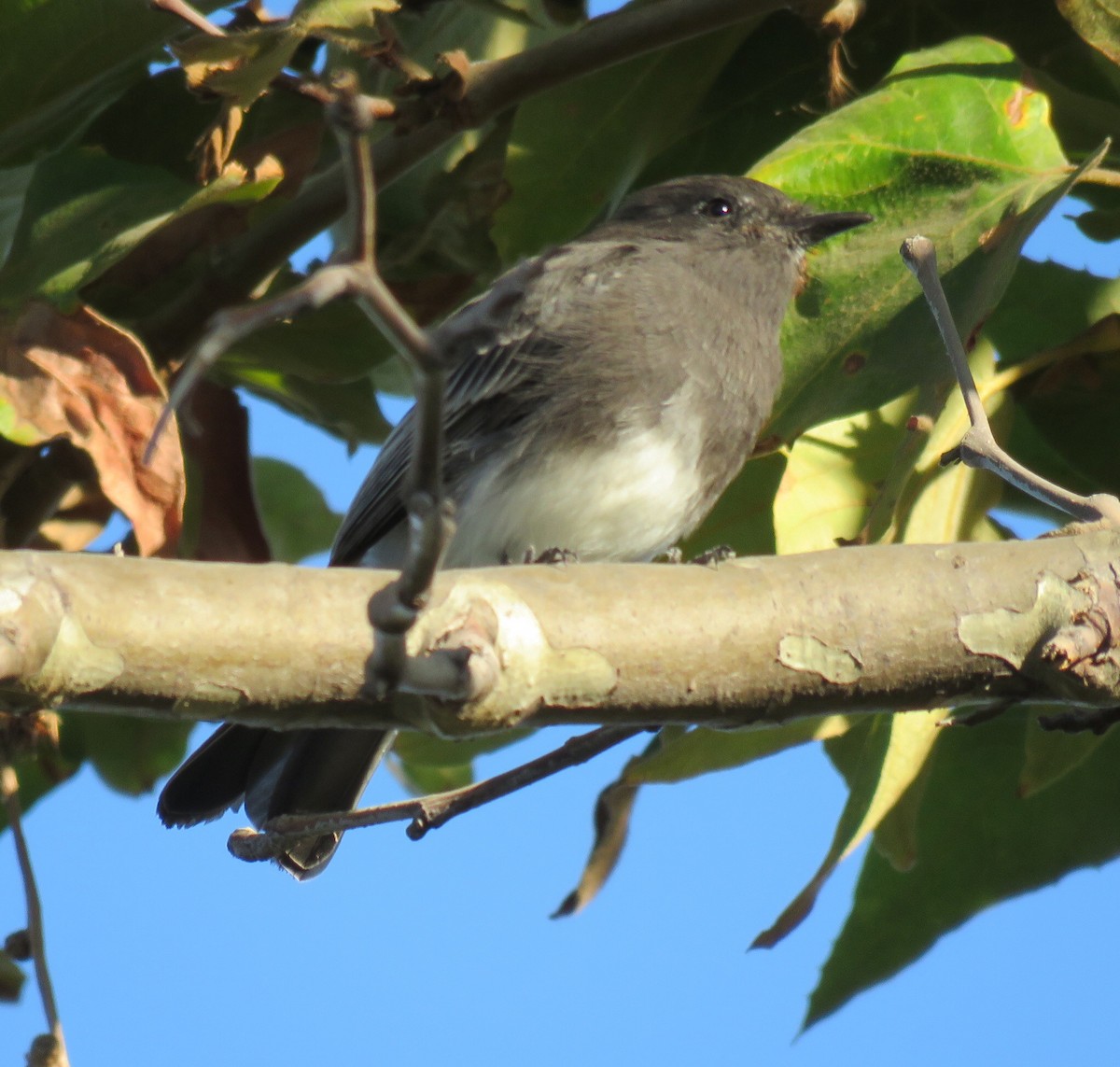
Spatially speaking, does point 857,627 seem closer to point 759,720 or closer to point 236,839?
point 759,720

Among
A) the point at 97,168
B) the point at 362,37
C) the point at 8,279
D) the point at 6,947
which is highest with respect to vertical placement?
the point at 362,37

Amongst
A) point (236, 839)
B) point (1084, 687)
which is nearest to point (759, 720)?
point (1084, 687)

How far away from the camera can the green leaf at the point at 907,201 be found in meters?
2.37

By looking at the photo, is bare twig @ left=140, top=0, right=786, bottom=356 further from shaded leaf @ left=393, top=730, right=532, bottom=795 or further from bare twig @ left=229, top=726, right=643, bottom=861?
bare twig @ left=229, top=726, right=643, bottom=861

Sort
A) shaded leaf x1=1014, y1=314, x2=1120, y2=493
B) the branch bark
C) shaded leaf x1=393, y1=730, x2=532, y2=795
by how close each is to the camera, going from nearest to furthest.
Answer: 1. the branch bark
2. shaded leaf x1=1014, y1=314, x2=1120, y2=493
3. shaded leaf x1=393, y1=730, x2=532, y2=795

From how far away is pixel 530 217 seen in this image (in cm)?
278

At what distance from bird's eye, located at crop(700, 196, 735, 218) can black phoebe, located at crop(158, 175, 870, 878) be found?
0.46 ft

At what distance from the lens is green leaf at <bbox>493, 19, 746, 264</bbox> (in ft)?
8.82

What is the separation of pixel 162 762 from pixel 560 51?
5.36 ft

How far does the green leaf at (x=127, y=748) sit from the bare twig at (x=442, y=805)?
1297 mm

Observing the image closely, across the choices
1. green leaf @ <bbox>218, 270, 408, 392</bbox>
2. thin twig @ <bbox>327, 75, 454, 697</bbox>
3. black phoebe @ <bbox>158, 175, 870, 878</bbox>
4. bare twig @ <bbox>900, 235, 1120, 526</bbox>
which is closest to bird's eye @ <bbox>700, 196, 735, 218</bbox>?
black phoebe @ <bbox>158, 175, 870, 878</bbox>

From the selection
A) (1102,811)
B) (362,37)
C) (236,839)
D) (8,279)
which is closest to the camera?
(236,839)

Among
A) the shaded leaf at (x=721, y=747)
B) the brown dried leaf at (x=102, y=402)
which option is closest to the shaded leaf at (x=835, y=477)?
the shaded leaf at (x=721, y=747)

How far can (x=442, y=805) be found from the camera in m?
2.05
